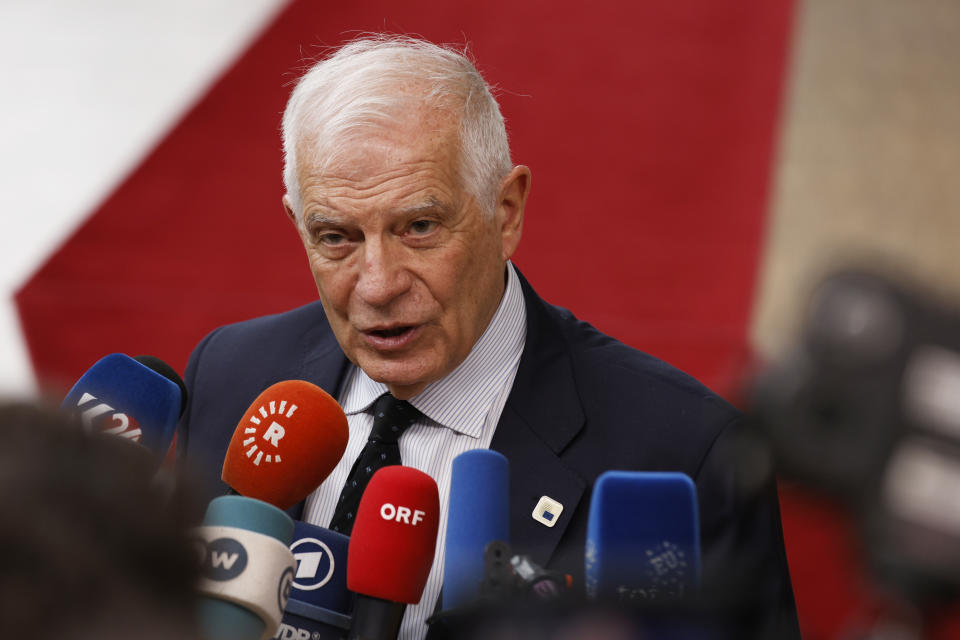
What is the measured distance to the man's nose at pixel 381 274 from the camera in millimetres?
1446

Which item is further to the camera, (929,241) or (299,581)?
(929,241)

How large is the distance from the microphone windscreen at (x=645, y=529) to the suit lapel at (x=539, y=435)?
492mm

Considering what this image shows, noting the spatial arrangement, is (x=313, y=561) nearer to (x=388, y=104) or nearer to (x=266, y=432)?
(x=266, y=432)

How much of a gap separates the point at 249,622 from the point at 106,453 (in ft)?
1.36

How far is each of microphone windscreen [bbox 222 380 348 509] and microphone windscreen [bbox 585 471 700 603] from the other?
0.42 meters

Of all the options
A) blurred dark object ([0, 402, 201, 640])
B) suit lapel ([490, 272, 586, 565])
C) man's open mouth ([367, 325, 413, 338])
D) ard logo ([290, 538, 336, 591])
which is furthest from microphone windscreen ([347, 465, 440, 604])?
blurred dark object ([0, 402, 201, 640])

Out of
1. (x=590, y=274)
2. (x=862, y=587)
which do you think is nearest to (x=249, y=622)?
(x=862, y=587)

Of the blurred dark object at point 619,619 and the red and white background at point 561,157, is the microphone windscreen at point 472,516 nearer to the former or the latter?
the blurred dark object at point 619,619

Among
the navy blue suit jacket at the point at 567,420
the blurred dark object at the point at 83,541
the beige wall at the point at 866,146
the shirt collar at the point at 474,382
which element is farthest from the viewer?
the beige wall at the point at 866,146

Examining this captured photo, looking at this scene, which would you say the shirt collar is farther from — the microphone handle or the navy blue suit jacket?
the microphone handle

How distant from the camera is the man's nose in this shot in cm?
145

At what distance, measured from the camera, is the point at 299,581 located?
3.76 ft

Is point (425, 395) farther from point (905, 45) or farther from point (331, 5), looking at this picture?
point (905, 45)

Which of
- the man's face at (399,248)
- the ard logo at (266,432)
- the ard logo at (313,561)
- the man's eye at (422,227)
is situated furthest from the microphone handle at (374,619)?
the man's eye at (422,227)
